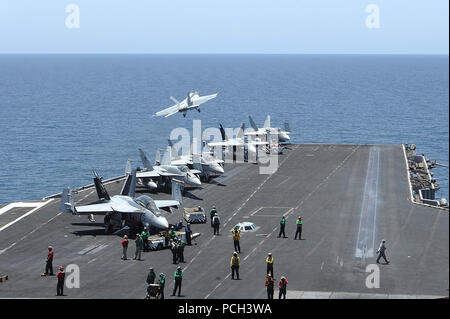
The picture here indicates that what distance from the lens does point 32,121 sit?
18788 cm

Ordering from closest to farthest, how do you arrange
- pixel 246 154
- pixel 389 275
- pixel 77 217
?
pixel 389 275
pixel 77 217
pixel 246 154

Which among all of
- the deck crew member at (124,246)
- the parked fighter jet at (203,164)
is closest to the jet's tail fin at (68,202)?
the deck crew member at (124,246)

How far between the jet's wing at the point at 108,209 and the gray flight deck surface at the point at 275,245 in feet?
7.04

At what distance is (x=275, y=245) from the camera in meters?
56.1

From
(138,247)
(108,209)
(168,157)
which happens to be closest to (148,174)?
(168,157)

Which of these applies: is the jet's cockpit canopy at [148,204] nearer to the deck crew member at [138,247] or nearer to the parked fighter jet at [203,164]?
the deck crew member at [138,247]

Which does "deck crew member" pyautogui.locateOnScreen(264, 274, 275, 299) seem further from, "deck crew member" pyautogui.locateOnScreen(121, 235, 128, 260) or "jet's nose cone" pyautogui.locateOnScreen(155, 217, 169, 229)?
"jet's nose cone" pyautogui.locateOnScreen(155, 217, 169, 229)

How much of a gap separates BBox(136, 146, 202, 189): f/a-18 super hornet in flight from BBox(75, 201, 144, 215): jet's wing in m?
17.6

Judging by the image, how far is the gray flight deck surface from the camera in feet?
147

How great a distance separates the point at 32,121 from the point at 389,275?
156m

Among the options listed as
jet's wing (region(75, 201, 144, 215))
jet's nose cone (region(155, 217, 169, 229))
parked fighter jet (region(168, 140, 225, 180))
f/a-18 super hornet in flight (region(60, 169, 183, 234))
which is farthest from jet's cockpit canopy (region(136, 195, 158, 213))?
parked fighter jet (region(168, 140, 225, 180))
